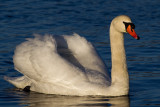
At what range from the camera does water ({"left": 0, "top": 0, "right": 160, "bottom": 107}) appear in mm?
9227

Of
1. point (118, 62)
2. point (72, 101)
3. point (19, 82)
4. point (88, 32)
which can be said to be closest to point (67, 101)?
point (72, 101)

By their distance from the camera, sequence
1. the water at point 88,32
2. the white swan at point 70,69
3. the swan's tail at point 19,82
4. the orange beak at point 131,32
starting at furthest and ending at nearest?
1. the swan's tail at point 19,82
2. the white swan at point 70,69
3. the water at point 88,32
4. the orange beak at point 131,32

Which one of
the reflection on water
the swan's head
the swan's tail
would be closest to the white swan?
the swan's head

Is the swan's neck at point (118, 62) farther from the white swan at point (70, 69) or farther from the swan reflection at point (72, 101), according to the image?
the swan reflection at point (72, 101)

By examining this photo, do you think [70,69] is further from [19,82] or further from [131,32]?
[19,82]

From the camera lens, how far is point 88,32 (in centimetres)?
1484

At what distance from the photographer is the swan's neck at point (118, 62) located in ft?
31.0

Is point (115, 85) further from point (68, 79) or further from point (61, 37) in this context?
point (61, 37)

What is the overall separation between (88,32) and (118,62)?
538cm

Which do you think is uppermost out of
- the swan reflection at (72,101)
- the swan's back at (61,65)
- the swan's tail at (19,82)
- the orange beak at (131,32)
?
the orange beak at (131,32)

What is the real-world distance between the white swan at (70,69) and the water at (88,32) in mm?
179

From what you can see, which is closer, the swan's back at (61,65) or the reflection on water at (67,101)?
the reflection on water at (67,101)

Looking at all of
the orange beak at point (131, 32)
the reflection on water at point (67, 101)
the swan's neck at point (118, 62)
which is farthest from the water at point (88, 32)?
the orange beak at point (131, 32)

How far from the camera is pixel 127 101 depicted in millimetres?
9109
